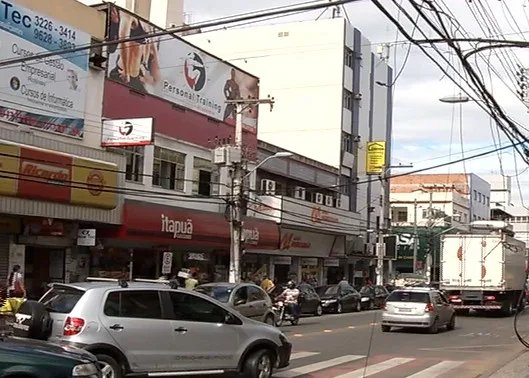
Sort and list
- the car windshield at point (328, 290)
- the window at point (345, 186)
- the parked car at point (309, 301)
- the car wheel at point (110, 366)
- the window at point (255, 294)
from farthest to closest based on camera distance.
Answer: the window at point (345, 186), the car windshield at point (328, 290), the parked car at point (309, 301), the window at point (255, 294), the car wheel at point (110, 366)

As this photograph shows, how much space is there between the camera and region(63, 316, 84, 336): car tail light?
994 cm

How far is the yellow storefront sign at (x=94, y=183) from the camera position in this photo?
77.0 feet

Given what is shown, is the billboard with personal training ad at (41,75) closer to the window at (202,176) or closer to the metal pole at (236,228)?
the metal pole at (236,228)

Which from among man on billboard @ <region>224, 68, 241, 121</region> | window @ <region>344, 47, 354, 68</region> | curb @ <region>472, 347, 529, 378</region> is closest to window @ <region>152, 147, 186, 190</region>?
man on billboard @ <region>224, 68, 241, 121</region>

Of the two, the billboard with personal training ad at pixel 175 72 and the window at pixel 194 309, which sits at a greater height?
the billboard with personal training ad at pixel 175 72

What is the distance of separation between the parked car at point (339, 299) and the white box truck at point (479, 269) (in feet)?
14.6

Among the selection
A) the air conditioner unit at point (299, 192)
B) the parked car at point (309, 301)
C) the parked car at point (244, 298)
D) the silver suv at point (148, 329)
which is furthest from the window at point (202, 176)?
the silver suv at point (148, 329)

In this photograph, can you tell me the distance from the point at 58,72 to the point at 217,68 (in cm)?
1052

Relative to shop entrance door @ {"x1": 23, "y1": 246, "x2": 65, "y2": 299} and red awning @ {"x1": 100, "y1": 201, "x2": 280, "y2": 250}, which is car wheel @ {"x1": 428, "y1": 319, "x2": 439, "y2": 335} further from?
shop entrance door @ {"x1": 23, "y1": 246, "x2": 65, "y2": 299}

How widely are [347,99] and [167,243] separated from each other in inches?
1000

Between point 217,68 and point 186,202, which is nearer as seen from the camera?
point 186,202

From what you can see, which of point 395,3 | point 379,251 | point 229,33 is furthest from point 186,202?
point 229,33

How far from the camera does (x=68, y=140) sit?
24.8m

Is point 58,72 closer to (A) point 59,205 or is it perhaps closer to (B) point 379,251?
(A) point 59,205
